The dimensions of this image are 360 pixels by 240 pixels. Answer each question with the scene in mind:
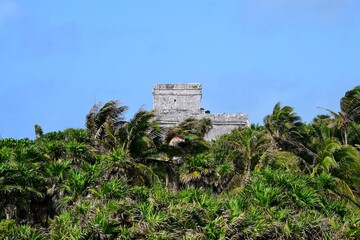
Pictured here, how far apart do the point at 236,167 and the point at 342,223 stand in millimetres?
12342

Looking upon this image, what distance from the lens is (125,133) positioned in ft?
115

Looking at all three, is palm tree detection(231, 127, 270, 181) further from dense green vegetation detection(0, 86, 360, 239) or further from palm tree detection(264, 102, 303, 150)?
palm tree detection(264, 102, 303, 150)

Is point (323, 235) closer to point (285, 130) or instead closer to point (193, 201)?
point (193, 201)

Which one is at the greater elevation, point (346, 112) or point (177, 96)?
point (177, 96)

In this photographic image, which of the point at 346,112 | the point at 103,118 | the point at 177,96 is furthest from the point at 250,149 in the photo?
the point at 177,96

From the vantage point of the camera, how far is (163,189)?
1099 inches

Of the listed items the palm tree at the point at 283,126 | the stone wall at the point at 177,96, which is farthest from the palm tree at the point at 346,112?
the stone wall at the point at 177,96

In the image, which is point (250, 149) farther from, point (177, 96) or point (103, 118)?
point (177, 96)

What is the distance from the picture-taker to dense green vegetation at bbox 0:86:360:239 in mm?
24438

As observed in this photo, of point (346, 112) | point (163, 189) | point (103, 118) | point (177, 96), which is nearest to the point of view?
point (163, 189)

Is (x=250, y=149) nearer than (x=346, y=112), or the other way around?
(x=250, y=149)

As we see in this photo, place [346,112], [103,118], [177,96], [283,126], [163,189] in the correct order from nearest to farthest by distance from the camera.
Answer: [163,189] → [103,118] → [283,126] → [346,112] → [177,96]

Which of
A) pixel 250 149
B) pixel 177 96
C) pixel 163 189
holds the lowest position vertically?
pixel 163 189

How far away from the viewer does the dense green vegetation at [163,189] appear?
24.4m
